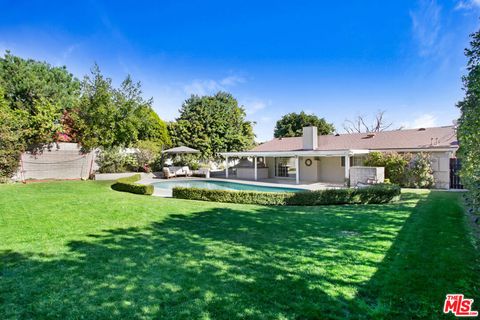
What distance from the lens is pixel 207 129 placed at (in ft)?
120

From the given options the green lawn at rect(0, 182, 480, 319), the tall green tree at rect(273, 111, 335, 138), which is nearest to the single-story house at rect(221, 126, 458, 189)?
the green lawn at rect(0, 182, 480, 319)

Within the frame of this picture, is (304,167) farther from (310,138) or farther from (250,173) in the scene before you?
(250,173)

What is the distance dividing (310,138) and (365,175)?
25.1 feet

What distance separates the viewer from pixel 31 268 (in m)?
4.81

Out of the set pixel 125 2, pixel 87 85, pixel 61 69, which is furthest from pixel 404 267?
pixel 61 69

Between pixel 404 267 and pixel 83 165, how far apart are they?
973 inches

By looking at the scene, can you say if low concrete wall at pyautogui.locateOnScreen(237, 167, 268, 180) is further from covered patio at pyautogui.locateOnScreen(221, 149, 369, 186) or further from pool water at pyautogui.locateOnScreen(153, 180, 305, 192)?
pool water at pyautogui.locateOnScreen(153, 180, 305, 192)

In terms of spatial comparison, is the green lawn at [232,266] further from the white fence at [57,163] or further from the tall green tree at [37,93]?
the tall green tree at [37,93]

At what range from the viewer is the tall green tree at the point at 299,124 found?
4500 cm

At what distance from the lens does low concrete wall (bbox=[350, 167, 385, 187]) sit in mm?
17203

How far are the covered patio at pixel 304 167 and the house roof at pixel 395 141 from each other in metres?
1.43

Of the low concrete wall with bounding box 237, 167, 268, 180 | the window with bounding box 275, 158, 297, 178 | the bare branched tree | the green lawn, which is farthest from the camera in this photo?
the bare branched tree

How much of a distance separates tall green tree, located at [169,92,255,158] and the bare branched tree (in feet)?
73.8

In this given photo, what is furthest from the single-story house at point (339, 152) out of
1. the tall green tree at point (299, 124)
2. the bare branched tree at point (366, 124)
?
the bare branched tree at point (366, 124)
